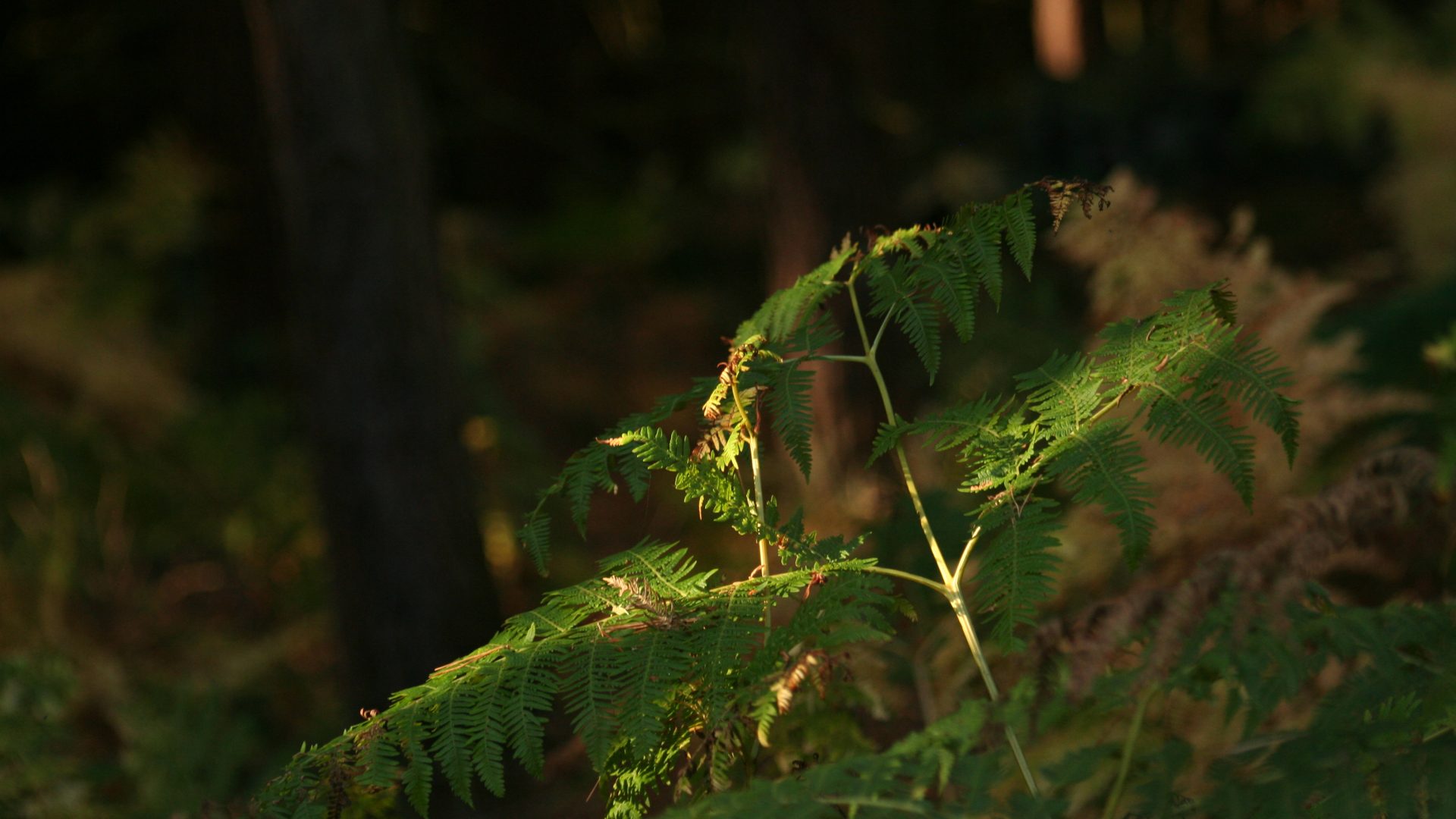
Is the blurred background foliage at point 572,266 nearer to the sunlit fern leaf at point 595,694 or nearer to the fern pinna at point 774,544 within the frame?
the fern pinna at point 774,544

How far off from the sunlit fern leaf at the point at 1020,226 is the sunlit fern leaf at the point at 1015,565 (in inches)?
10.6

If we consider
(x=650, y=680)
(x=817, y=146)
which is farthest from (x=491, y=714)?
(x=817, y=146)

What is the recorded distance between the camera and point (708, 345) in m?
7.47

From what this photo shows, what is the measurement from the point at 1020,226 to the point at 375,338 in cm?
264

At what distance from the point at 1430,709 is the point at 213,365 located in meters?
6.65

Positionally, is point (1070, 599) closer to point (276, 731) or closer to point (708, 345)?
point (276, 731)

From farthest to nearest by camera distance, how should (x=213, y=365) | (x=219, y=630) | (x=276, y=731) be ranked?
(x=213, y=365) < (x=219, y=630) < (x=276, y=731)

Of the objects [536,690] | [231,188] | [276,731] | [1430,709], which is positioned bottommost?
[276,731]

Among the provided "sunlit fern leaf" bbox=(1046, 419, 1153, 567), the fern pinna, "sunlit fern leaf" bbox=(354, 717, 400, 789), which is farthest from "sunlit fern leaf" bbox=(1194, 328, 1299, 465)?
"sunlit fern leaf" bbox=(354, 717, 400, 789)

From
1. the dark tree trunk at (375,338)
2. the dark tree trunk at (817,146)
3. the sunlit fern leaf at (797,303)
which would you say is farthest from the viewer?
the dark tree trunk at (817,146)

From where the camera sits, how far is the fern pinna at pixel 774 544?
1155 mm

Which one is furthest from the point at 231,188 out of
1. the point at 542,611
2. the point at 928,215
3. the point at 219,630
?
the point at 542,611

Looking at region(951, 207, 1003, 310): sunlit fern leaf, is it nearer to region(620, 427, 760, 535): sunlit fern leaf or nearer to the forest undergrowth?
the forest undergrowth

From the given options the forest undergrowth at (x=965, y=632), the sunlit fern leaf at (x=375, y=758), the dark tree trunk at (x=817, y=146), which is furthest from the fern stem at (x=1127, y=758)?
the dark tree trunk at (x=817, y=146)
